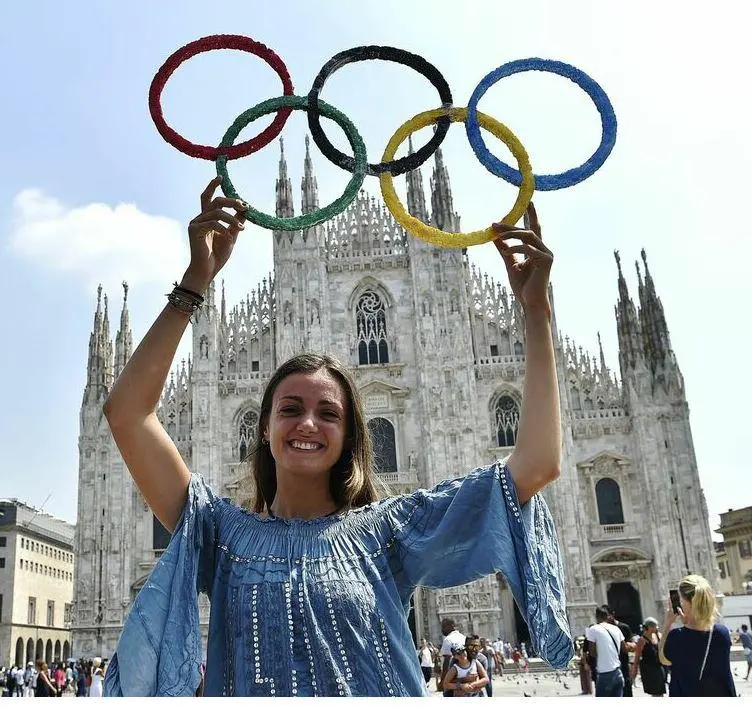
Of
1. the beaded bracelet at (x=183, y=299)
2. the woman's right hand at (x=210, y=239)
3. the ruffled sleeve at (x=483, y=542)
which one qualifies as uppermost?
the woman's right hand at (x=210, y=239)

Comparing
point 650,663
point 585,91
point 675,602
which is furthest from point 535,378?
point 650,663

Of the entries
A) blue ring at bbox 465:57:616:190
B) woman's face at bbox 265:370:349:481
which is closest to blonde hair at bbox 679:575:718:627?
blue ring at bbox 465:57:616:190

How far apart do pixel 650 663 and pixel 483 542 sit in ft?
23.0

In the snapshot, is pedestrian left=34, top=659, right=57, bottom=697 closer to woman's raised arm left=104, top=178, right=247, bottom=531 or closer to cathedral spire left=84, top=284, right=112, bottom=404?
woman's raised arm left=104, top=178, right=247, bottom=531

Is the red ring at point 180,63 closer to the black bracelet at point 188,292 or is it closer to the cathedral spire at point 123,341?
the black bracelet at point 188,292

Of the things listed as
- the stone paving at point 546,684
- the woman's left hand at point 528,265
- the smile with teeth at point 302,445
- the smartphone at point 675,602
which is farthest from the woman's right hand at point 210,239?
the stone paving at point 546,684

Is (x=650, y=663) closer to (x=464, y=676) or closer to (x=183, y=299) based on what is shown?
(x=464, y=676)

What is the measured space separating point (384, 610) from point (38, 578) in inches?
2087

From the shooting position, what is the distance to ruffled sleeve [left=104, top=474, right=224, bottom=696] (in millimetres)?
1944

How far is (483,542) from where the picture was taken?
213cm

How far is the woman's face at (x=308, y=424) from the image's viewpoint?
2.21 metres

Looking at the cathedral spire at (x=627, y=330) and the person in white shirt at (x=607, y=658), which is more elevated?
the cathedral spire at (x=627, y=330)

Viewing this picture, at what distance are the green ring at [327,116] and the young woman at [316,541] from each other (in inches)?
45.6

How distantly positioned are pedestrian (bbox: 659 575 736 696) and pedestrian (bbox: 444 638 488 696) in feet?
11.6
